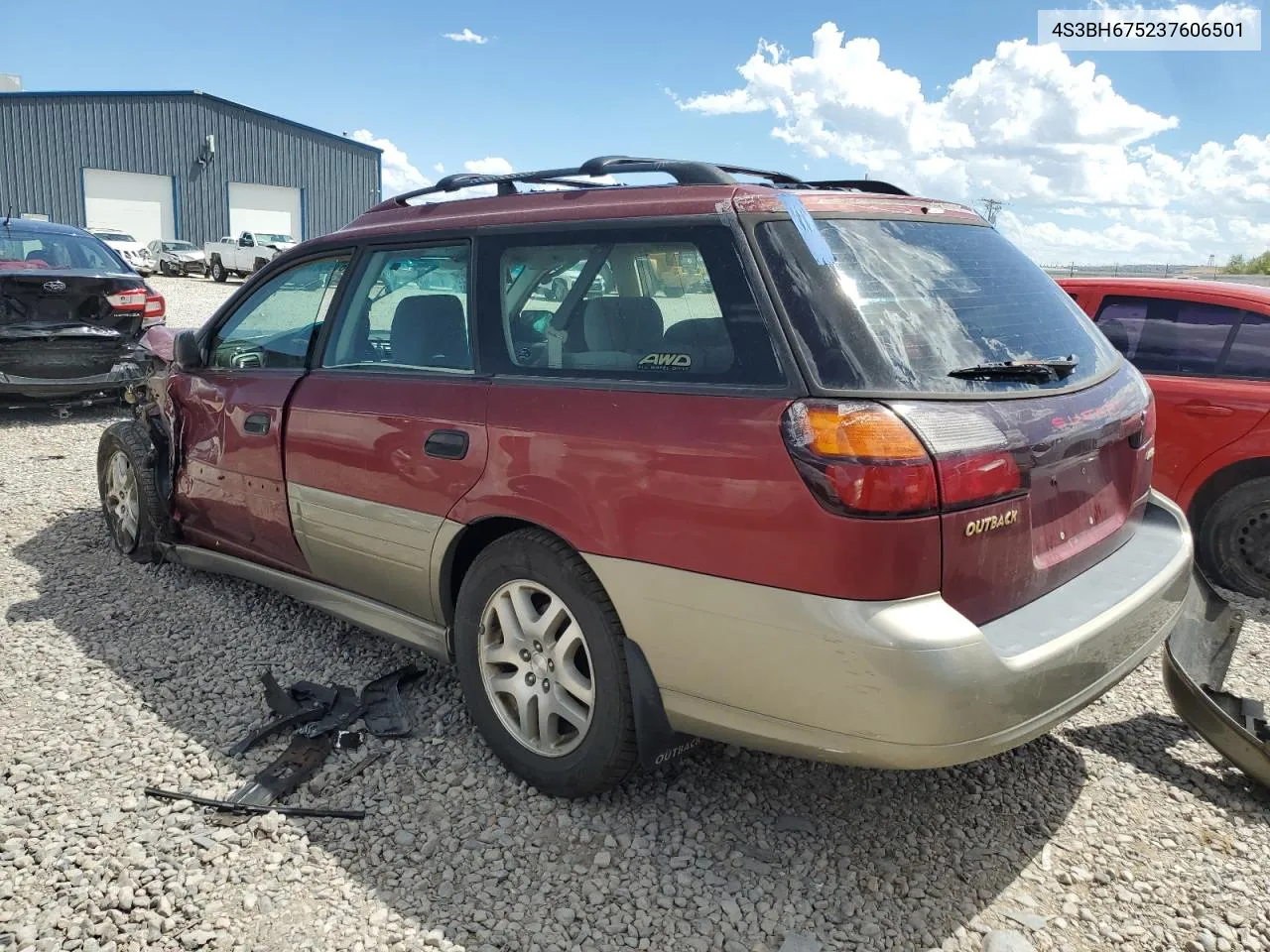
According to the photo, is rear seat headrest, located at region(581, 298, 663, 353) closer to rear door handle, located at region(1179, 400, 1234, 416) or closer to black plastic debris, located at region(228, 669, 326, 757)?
black plastic debris, located at region(228, 669, 326, 757)

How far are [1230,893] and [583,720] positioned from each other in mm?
1796

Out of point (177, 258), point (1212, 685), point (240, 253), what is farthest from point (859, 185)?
point (177, 258)

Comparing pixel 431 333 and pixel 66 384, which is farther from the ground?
pixel 431 333

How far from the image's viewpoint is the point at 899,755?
2248 millimetres

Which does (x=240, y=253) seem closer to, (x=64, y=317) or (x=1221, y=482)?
(x=64, y=317)

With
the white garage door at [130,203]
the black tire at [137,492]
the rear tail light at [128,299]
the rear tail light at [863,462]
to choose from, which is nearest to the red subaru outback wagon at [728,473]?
the rear tail light at [863,462]

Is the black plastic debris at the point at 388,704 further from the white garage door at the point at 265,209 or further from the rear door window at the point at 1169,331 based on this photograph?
the white garage door at the point at 265,209

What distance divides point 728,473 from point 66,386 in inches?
301

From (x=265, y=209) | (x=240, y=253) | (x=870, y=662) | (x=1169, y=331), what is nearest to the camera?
(x=870, y=662)

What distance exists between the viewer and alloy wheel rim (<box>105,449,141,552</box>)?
493 cm

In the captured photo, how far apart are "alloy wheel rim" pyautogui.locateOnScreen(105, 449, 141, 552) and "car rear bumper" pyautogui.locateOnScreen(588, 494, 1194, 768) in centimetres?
340

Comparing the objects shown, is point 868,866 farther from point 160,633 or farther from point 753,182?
point 160,633

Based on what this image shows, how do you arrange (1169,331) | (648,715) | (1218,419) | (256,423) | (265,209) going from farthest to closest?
1. (265,209)
2. (1169,331)
3. (1218,419)
4. (256,423)
5. (648,715)

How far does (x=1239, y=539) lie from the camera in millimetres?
4953
